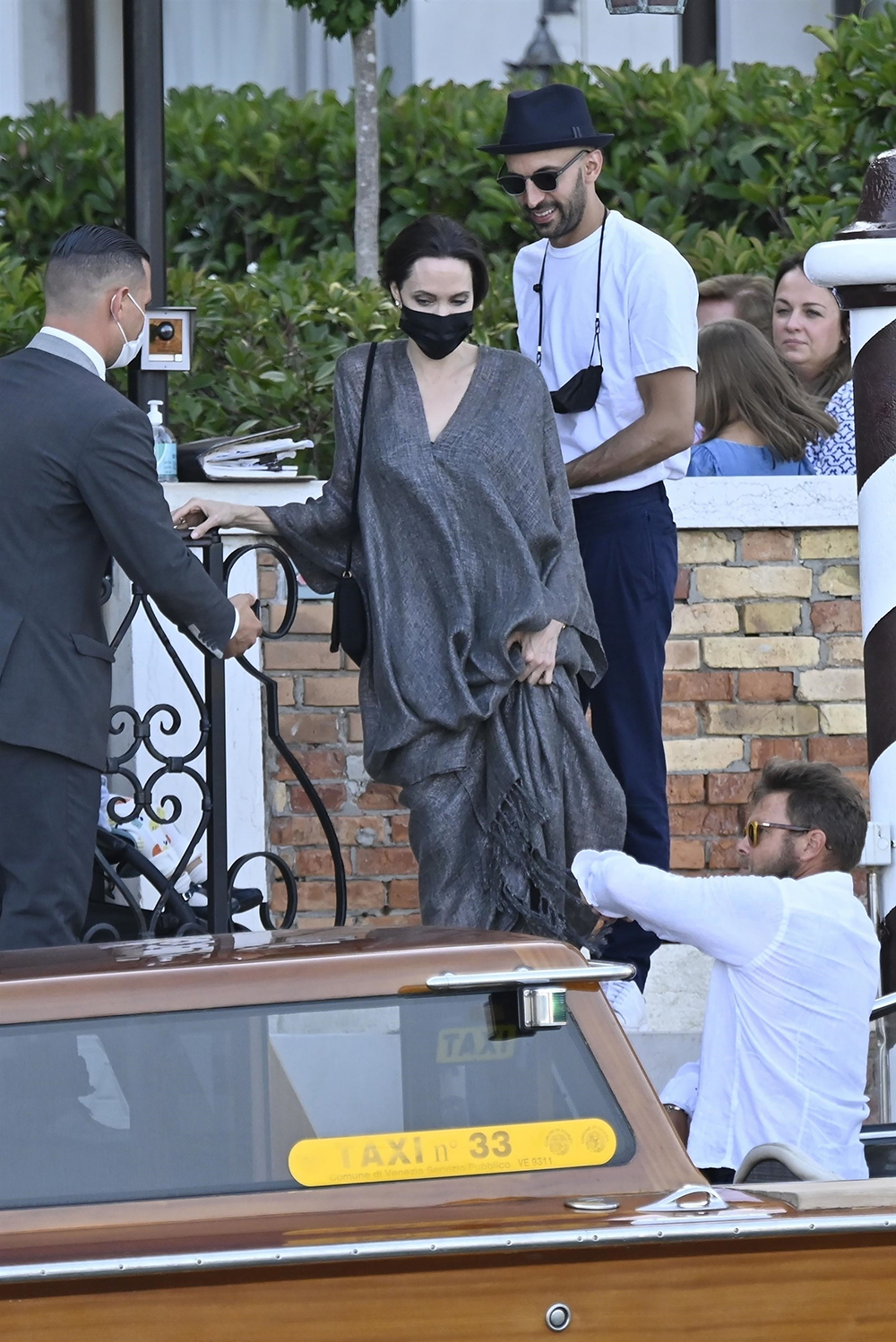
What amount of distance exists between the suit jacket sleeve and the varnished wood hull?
1.70 metres

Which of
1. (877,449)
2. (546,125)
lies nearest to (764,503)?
(877,449)

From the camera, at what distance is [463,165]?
866 cm

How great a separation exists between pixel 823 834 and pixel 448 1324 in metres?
1.75

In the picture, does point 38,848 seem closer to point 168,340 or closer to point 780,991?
point 780,991

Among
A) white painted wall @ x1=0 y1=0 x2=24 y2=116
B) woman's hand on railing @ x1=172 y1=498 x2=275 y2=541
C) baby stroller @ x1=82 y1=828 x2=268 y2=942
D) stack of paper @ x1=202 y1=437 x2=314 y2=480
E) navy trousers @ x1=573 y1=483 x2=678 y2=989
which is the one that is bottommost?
baby stroller @ x1=82 y1=828 x2=268 y2=942

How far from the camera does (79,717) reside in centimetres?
358

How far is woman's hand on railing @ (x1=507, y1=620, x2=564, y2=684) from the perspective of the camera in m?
3.95

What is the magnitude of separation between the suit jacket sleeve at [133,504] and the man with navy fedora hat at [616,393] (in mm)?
1076

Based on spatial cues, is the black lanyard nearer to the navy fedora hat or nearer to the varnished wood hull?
the navy fedora hat

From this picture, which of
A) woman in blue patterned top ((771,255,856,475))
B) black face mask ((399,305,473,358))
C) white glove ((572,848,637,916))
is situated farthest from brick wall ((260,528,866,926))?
white glove ((572,848,637,916))

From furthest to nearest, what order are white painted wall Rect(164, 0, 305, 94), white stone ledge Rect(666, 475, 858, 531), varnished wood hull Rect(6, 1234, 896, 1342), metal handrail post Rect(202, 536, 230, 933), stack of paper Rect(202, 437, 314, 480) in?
1. white painted wall Rect(164, 0, 305, 94)
2. white stone ledge Rect(666, 475, 858, 531)
3. stack of paper Rect(202, 437, 314, 480)
4. metal handrail post Rect(202, 536, 230, 933)
5. varnished wood hull Rect(6, 1234, 896, 1342)

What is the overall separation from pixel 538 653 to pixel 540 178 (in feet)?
3.57

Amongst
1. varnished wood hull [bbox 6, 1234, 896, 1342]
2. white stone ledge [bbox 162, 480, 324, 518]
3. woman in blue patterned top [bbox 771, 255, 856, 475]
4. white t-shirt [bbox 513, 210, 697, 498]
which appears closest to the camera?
varnished wood hull [bbox 6, 1234, 896, 1342]

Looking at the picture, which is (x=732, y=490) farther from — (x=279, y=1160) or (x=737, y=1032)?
(x=279, y=1160)
